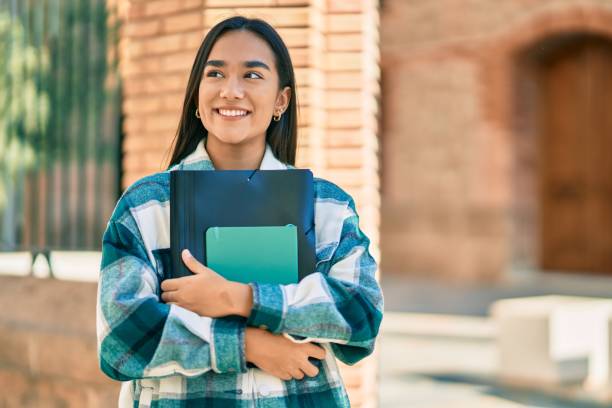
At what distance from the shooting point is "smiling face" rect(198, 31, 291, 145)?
175 centimetres

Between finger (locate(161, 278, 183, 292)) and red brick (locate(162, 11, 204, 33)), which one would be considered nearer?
finger (locate(161, 278, 183, 292))

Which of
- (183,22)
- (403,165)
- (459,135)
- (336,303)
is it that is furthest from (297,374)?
(403,165)

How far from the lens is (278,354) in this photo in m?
1.60

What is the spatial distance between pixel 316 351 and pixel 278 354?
8cm

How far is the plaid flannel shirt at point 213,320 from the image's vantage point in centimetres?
156

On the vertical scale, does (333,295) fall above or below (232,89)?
below

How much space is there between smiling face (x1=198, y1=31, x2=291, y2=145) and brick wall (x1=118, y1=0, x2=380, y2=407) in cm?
137

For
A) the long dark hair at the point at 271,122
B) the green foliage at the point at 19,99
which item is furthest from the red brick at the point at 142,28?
the long dark hair at the point at 271,122

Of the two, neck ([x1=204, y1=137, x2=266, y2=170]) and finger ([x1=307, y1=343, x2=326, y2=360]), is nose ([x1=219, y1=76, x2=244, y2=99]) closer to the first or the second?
neck ([x1=204, y1=137, x2=266, y2=170])

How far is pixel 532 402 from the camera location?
521cm

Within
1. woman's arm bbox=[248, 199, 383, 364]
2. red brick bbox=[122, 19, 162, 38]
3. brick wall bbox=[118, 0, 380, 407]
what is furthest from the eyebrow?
red brick bbox=[122, 19, 162, 38]

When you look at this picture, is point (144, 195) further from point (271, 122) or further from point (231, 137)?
point (271, 122)

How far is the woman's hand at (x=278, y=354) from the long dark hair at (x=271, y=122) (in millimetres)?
496

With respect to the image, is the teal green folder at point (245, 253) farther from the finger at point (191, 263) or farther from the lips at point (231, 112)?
the lips at point (231, 112)
